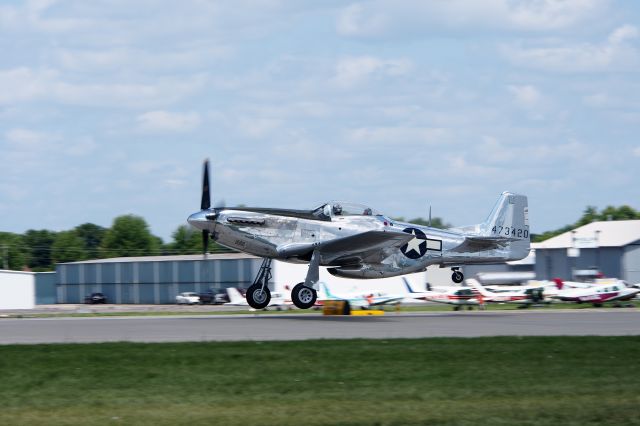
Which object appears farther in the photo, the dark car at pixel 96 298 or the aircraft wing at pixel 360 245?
the dark car at pixel 96 298

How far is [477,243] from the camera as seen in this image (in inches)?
1363

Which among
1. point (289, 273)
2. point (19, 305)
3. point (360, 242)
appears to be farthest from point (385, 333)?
point (19, 305)

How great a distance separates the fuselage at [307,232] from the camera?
31.3 m

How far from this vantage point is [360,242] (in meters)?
30.8

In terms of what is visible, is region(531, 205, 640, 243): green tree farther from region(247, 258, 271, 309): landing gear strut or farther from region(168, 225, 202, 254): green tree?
region(247, 258, 271, 309): landing gear strut

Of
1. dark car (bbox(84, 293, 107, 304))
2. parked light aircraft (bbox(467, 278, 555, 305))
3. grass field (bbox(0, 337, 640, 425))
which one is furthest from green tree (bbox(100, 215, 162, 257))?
grass field (bbox(0, 337, 640, 425))

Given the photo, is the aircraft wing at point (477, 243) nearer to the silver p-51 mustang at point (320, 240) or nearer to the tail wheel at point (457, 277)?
the silver p-51 mustang at point (320, 240)

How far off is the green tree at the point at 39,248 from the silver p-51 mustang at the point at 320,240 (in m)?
108

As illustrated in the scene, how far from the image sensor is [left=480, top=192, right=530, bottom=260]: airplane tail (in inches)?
1439

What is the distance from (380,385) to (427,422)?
2.45 m

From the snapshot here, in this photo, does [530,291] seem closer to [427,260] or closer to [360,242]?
[427,260]

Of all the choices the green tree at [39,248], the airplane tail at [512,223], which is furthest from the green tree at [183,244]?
the airplane tail at [512,223]

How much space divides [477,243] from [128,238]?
112659 mm

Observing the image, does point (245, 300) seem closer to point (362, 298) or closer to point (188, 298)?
point (362, 298)
